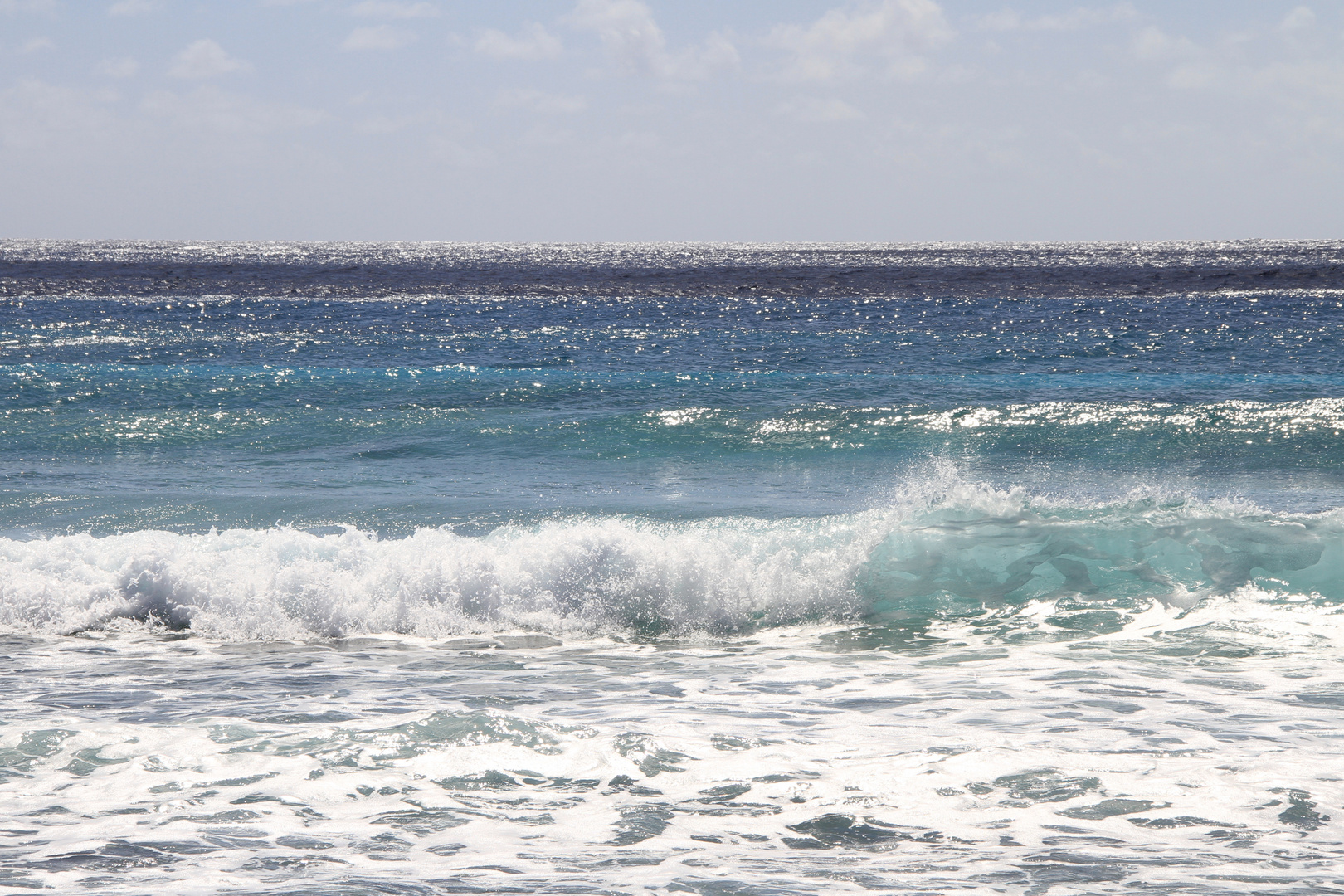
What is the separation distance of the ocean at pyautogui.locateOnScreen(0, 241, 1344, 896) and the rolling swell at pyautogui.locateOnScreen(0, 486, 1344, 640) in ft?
0.13

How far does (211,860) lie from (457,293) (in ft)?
163

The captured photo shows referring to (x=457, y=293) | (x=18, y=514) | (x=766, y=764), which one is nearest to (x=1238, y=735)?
(x=766, y=764)

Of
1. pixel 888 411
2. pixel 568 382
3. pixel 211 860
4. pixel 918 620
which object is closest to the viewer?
pixel 211 860

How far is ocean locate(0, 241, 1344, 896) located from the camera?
16.0ft

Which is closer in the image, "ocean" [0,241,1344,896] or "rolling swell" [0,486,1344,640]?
"ocean" [0,241,1344,896]

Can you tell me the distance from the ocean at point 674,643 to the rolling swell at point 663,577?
40mm

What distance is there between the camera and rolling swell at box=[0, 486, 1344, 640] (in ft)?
29.5

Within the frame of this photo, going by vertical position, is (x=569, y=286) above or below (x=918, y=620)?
above

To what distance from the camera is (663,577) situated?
941 centimetres

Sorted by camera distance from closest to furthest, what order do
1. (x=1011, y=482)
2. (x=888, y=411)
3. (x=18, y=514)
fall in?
1. (x=18, y=514)
2. (x=1011, y=482)
3. (x=888, y=411)

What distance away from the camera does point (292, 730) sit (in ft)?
20.6

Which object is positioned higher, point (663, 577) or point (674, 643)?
point (663, 577)

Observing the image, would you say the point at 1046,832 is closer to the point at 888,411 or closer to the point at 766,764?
the point at 766,764

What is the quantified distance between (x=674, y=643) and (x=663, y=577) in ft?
3.01
